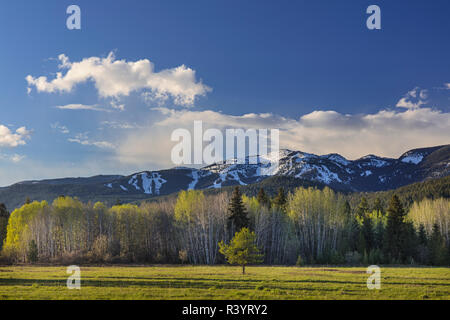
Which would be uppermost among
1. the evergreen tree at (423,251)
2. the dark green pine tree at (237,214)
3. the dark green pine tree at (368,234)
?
the dark green pine tree at (237,214)

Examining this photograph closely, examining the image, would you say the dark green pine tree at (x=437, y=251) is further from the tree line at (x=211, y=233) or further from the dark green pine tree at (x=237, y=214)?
the dark green pine tree at (x=237, y=214)

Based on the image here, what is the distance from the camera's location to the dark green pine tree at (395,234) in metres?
70.9

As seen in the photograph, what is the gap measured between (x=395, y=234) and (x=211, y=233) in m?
38.3

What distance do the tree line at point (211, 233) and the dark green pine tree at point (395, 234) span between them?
188mm

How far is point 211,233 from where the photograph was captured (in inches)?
2746

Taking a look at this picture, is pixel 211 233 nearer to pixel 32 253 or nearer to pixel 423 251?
pixel 32 253

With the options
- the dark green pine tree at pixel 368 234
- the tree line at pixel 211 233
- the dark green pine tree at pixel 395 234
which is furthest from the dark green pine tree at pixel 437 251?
the dark green pine tree at pixel 368 234

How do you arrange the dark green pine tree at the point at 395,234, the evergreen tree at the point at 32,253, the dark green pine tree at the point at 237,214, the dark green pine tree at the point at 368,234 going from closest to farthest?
the evergreen tree at the point at 32,253 → the dark green pine tree at the point at 237,214 → the dark green pine tree at the point at 395,234 → the dark green pine tree at the point at 368,234

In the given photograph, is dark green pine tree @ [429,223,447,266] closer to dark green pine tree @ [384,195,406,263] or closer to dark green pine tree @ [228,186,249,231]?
dark green pine tree @ [384,195,406,263]
